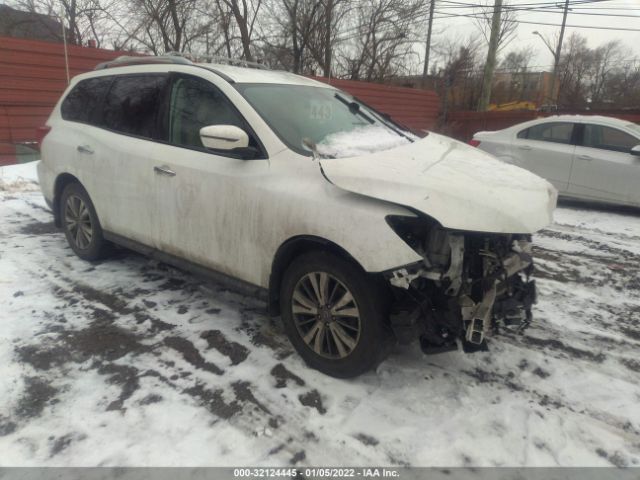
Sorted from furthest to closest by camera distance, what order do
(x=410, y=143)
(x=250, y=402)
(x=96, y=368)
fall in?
(x=410, y=143), (x=96, y=368), (x=250, y=402)

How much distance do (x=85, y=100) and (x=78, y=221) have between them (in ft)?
3.99

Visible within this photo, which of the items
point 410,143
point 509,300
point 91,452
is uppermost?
point 410,143

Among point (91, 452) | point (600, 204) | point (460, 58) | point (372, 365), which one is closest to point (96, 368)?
point (91, 452)

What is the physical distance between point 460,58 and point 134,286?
30016 mm

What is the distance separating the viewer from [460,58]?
29.4 meters

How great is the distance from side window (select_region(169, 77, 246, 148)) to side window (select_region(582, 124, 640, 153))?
6837 millimetres

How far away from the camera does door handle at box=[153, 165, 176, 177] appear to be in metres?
3.48

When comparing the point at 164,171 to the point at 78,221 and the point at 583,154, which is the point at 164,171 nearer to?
→ the point at 78,221

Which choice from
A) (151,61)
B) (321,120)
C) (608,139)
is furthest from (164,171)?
(608,139)

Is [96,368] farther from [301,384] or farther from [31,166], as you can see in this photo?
[31,166]

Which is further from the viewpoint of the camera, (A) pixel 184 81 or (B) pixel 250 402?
(A) pixel 184 81

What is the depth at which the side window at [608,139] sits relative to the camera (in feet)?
24.0

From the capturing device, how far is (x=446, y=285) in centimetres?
255

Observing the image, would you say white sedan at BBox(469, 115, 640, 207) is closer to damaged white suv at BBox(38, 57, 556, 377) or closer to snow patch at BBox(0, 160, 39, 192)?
damaged white suv at BBox(38, 57, 556, 377)
